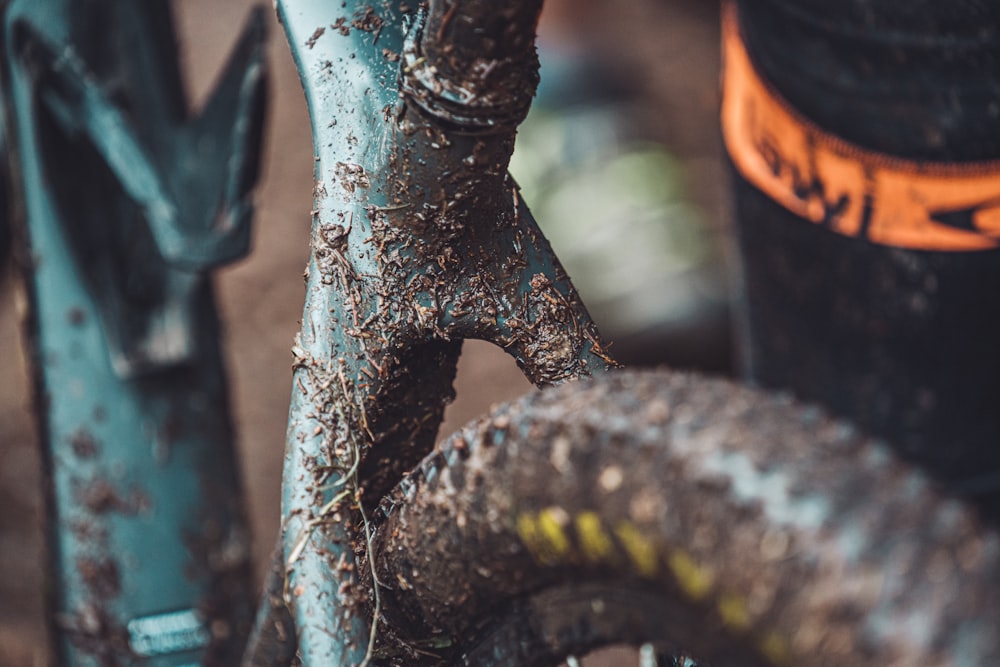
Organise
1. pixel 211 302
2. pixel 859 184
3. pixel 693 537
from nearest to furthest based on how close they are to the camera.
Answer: pixel 693 537, pixel 859 184, pixel 211 302

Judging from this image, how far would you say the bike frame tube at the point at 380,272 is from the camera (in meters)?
0.60

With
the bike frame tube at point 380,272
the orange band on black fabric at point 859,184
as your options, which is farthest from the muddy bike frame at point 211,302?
the orange band on black fabric at point 859,184

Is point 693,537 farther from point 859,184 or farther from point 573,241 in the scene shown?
point 573,241

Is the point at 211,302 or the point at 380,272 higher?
the point at 380,272

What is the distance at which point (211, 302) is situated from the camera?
3.88 ft

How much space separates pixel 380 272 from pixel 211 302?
1.97 feet

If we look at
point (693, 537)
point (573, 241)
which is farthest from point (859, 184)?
point (573, 241)

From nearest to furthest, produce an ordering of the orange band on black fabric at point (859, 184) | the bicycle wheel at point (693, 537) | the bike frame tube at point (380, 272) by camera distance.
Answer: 1. the bicycle wheel at point (693, 537)
2. the bike frame tube at point (380, 272)
3. the orange band on black fabric at point (859, 184)

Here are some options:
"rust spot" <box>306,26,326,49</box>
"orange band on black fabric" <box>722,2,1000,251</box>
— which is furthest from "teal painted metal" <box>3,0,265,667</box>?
"orange band on black fabric" <box>722,2,1000,251</box>

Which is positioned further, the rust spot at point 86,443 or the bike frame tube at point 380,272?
the rust spot at point 86,443

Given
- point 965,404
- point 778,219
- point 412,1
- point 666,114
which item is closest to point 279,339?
point 666,114

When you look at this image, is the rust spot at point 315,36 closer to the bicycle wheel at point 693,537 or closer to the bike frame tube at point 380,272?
the bike frame tube at point 380,272

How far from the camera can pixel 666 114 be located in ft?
8.41

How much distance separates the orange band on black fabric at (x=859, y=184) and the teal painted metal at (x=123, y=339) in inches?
20.8
